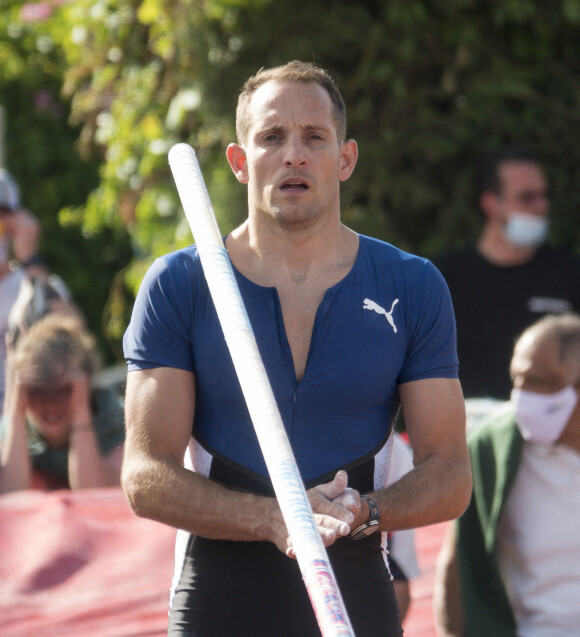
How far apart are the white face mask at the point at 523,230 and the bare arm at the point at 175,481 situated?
2973 mm

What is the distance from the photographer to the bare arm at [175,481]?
2186 mm

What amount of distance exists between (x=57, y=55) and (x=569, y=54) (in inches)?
184

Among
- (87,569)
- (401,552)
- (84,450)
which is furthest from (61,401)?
(401,552)

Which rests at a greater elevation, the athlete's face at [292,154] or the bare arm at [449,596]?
the athlete's face at [292,154]

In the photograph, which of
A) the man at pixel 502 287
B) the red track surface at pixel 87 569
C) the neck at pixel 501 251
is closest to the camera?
the red track surface at pixel 87 569

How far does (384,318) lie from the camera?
2.39 metres

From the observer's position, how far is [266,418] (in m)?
2.05

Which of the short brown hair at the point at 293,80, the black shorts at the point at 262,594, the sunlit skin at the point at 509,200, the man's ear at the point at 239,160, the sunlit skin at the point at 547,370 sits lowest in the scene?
the black shorts at the point at 262,594

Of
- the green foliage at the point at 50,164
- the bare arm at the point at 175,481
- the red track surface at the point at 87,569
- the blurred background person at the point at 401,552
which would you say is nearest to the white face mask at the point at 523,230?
the red track surface at the point at 87,569

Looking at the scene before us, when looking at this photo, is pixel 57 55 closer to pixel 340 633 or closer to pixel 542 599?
pixel 542 599

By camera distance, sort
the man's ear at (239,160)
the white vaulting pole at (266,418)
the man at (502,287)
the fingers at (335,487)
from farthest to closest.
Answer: the man at (502,287), the man's ear at (239,160), the fingers at (335,487), the white vaulting pole at (266,418)

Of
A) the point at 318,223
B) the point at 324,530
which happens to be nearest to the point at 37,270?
the point at 318,223

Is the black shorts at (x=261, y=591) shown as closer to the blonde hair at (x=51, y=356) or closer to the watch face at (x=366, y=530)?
the watch face at (x=366, y=530)

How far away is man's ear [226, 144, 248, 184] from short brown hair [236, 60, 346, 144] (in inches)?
0.7
